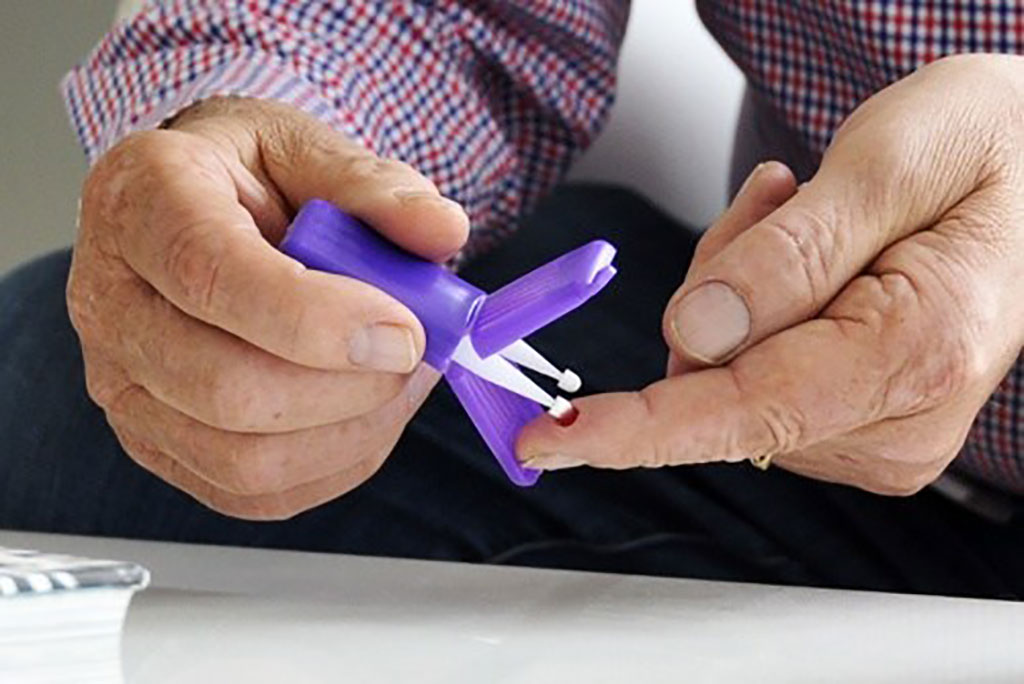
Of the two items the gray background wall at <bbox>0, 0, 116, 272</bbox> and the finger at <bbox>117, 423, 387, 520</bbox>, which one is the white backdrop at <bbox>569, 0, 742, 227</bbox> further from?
the gray background wall at <bbox>0, 0, 116, 272</bbox>

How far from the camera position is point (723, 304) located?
1.33 feet

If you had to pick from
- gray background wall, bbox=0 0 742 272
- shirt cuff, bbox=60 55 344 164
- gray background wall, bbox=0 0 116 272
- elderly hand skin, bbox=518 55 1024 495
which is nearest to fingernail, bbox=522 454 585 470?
elderly hand skin, bbox=518 55 1024 495

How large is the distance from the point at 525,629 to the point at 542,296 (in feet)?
0.28

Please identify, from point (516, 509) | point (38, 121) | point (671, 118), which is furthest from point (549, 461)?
point (38, 121)

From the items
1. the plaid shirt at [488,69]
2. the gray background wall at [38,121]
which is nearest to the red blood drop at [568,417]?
the plaid shirt at [488,69]

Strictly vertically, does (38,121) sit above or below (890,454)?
below

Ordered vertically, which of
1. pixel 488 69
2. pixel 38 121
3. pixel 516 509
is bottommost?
pixel 38 121

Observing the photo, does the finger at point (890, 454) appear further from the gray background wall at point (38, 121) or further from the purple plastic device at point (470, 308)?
the gray background wall at point (38, 121)

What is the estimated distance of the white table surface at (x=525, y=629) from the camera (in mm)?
381

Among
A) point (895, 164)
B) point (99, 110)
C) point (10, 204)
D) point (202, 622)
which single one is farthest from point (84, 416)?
point (10, 204)

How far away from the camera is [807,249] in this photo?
0.41m

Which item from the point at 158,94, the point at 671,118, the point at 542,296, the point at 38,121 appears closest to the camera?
the point at 542,296

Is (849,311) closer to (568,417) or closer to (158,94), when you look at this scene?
(568,417)

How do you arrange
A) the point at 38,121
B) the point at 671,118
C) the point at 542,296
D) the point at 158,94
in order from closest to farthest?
the point at 542,296, the point at 158,94, the point at 671,118, the point at 38,121
